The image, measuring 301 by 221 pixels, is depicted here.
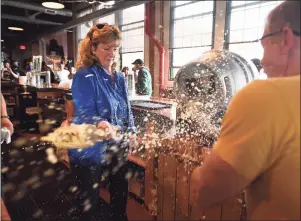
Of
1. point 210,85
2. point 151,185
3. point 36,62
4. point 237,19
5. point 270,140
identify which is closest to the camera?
point 270,140

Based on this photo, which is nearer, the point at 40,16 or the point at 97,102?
the point at 97,102

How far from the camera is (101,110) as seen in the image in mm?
1599

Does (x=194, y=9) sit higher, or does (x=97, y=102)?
(x=194, y=9)

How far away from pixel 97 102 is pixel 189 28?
5547 millimetres

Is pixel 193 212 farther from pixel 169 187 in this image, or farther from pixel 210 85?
pixel 210 85

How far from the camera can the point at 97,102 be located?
1.59m

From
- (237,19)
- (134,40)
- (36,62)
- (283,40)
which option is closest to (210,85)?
(283,40)

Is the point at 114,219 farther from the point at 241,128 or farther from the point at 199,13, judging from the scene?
the point at 199,13

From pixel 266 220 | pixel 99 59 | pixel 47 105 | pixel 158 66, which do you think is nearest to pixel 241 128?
pixel 266 220

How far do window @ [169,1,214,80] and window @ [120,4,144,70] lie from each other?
171 centimetres

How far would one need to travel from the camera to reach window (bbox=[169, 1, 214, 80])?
5871 millimetres

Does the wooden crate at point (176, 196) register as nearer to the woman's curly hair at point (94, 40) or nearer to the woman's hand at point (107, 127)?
the woman's hand at point (107, 127)

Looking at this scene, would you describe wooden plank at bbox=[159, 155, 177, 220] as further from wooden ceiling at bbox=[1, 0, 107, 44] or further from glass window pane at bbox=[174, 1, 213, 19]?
wooden ceiling at bbox=[1, 0, 107, 44]

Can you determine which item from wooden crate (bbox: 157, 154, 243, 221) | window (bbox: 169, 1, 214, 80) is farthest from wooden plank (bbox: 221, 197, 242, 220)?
window (bbox: 169, 1, 214, 80)
